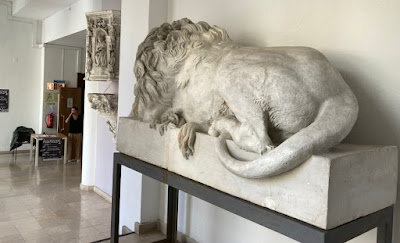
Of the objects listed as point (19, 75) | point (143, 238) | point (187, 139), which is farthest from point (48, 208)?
point (19, 75)

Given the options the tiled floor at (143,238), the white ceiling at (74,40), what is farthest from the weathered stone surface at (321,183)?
the white ceiling at (74,40)

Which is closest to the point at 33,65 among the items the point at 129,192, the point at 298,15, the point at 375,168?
the point at 129,192

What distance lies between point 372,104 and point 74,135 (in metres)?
6.21

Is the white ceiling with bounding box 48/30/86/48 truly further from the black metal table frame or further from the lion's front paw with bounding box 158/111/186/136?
the black metal table frame

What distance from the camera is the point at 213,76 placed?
1.74 meters

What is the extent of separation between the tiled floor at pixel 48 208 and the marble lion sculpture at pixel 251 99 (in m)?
2.19

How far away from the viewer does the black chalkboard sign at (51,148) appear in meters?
6.79

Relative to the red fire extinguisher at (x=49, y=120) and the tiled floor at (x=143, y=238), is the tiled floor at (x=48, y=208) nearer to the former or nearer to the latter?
the tiled floor at (x=143, y=238)

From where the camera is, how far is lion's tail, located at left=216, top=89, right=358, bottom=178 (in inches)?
48.2

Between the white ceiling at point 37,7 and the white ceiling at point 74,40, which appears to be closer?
the white ceiling at point 37,7

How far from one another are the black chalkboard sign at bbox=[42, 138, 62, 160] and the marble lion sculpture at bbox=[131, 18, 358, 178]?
5.47 meters

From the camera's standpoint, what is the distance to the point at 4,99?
→ 7688 millimetres

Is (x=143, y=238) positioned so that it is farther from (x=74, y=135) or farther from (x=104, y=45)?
(x=74, y=135)

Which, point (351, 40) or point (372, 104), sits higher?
point (351, 40)
